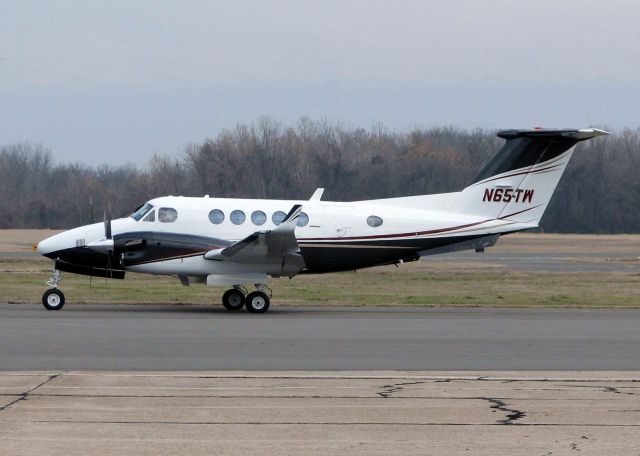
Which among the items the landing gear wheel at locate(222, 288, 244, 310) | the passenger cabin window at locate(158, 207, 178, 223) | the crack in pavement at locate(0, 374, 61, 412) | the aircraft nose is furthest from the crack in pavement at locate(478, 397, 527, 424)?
the aircraft nose

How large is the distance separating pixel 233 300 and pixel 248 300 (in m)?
0.87

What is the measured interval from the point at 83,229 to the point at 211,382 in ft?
40.4

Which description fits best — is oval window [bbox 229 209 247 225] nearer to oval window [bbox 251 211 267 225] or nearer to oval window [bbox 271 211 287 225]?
oval window [bbox 251 211 267 225]

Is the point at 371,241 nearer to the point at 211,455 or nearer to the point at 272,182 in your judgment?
the point at 211,455

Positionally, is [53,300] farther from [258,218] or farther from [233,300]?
[258,218]

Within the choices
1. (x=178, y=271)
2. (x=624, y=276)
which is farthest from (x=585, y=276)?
(x=178, y=271)

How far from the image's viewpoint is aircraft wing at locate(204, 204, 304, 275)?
2273cm

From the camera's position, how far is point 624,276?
120ft

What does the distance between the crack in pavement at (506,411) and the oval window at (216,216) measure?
13435 millimetres

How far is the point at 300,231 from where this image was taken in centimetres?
2423

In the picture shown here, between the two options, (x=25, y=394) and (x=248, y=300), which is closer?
(x=25, y=394)

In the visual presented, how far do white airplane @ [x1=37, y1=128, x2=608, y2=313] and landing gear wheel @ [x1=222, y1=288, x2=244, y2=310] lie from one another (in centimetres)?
2

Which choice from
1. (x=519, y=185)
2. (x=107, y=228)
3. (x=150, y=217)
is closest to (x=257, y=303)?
(x=150, y=217)

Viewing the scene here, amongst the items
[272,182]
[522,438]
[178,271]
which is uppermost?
[272,182]
